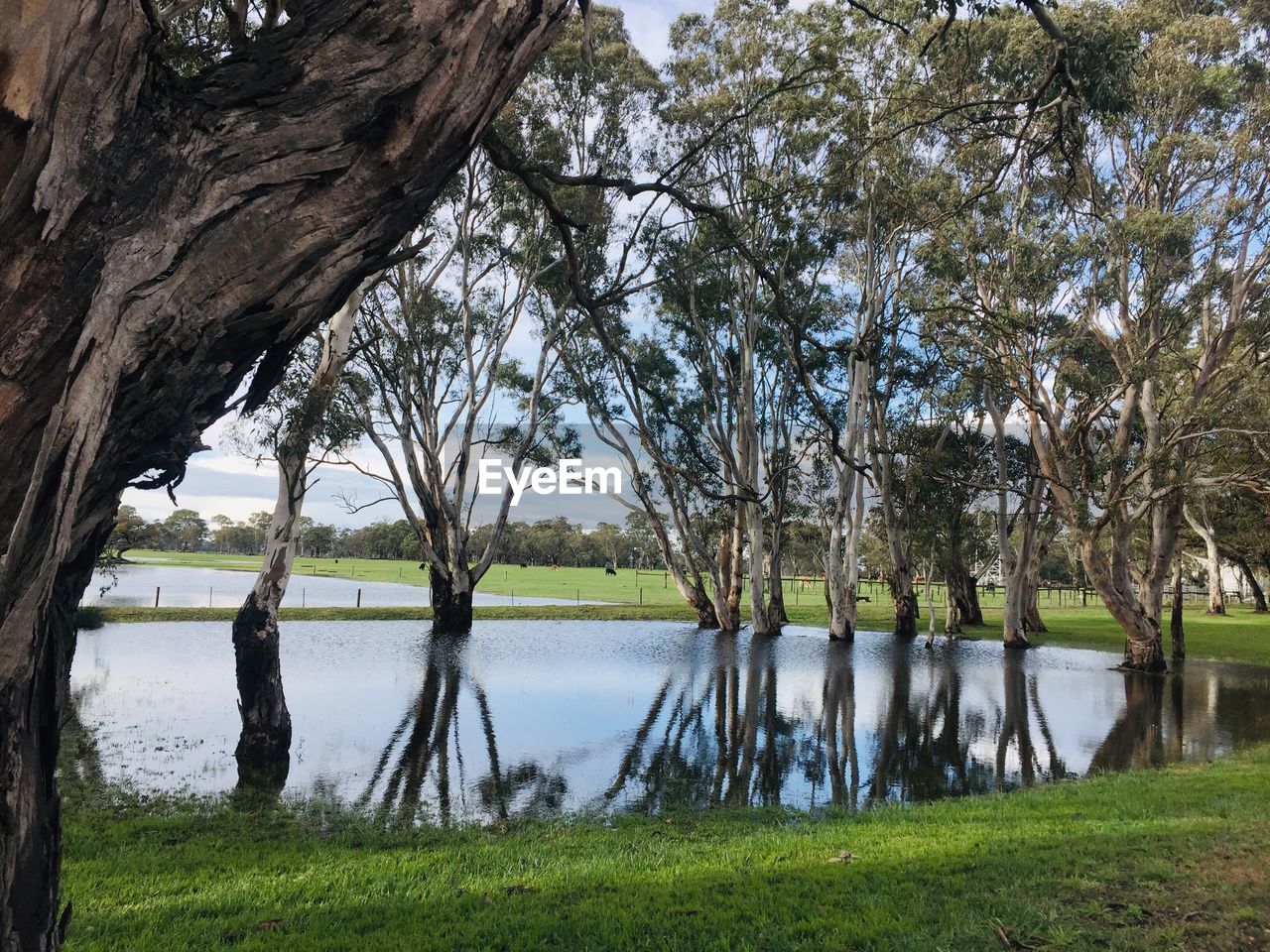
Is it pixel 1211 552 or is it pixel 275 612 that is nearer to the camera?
pixel 275 612

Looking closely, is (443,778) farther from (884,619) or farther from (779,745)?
(884,619)

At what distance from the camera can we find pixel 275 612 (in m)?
8.87

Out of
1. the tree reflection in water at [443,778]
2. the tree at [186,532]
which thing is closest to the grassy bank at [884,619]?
the tree reflection in water at [443,778]

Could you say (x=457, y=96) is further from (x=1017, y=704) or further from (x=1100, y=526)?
(x=1100, y=526)

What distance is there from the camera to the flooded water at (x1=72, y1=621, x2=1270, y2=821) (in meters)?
7.78

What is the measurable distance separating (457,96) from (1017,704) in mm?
13832

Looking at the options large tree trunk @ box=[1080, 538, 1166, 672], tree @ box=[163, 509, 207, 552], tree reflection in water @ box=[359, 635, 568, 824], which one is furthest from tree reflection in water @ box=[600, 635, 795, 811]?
tree @ box=[163, 509, 207, 552]

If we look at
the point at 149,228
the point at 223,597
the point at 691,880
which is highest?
the point at 149,228

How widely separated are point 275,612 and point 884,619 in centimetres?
2683

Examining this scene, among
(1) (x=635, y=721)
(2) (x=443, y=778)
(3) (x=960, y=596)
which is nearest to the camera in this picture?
(2) (x=443, y=778)

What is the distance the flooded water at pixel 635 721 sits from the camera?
25.5ft

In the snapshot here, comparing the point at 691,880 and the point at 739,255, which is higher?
the point at 739,255

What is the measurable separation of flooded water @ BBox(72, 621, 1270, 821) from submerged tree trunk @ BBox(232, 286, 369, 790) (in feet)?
1.00

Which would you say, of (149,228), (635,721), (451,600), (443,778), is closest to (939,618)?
(451,600)
